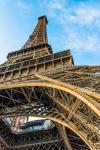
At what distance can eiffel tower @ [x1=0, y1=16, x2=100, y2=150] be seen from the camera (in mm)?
16984

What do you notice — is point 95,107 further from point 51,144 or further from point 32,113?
point 51,144

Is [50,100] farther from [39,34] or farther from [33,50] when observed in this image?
[39,34]

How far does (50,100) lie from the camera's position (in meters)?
22.5

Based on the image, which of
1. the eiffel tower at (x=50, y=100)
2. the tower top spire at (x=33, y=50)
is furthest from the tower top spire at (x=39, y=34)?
the eiffel tower at (x=50, y=100)

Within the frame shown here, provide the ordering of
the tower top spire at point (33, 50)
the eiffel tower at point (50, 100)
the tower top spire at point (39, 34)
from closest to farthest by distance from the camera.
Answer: the eiffel tower at point (50, 100) < the tower top spire at point (33, 50) < the tower top spire at point (39, 34)

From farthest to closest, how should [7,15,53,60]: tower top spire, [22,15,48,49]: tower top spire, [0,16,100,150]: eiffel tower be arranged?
[22,15,48,49]: tower top spire → [7,15,53,60]: tower top spire → [0,16,100,150]: eiffel tower

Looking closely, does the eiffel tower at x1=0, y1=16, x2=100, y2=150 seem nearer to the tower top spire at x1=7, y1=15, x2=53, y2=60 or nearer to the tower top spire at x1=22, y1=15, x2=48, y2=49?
the tower top spire at x1=7, y1=15, x2=53, y2=60

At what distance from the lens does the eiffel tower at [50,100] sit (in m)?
17.0

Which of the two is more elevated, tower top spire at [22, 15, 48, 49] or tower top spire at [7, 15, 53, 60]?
tower top spire at [22, 15, 48, 49]

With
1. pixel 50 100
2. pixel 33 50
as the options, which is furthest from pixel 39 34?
pixel 50 100

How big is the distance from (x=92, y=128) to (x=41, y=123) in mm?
18783

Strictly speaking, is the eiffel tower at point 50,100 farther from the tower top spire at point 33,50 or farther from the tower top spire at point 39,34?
the tower top spire at point 39,34

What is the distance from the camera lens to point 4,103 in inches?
999

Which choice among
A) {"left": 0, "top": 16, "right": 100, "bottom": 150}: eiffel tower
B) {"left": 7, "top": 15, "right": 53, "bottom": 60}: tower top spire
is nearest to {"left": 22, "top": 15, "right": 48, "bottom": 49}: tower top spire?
{"left": 7, "top": 15, "right": 53, "bottom": 60}: tower top spire
